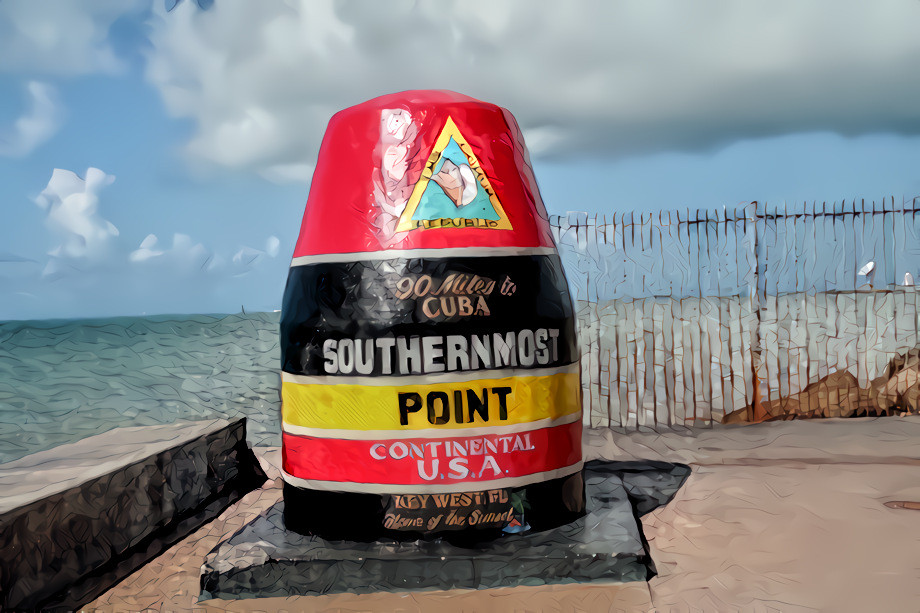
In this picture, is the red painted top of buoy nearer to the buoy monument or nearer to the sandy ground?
the buoy monument

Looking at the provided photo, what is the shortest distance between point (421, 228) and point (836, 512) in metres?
2.41

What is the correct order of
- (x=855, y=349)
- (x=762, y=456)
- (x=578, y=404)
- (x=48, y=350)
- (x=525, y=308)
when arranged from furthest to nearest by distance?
(x=48, y=350)
(x=855, y=349)
(x=762, y=456)
(x=578, y=404)
(x=525, y=308)

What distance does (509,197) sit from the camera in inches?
97.5

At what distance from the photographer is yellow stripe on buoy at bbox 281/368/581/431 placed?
227cm

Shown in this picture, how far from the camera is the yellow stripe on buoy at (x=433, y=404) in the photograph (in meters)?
2.27

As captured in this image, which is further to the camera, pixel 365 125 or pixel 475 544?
pixel 365 125

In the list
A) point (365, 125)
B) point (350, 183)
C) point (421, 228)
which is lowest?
point (421, 228)

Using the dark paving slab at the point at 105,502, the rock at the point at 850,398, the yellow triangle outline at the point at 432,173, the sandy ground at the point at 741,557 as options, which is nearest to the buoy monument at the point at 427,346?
the yellow triangle outline at the point at 432,173

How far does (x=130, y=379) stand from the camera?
69.8ft

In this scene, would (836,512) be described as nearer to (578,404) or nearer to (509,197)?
(578,404)

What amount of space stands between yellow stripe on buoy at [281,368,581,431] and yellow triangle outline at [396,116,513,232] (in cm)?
56

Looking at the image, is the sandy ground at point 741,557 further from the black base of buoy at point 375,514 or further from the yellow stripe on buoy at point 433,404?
the yellow stripe on buoy at point 433,404

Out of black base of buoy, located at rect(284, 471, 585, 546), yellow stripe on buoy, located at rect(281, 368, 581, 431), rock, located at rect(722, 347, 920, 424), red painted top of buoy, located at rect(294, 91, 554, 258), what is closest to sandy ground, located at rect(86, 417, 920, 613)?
black base of buoy, located at rect(284, 471, 585, 546)

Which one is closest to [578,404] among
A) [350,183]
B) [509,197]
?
[509,197]
